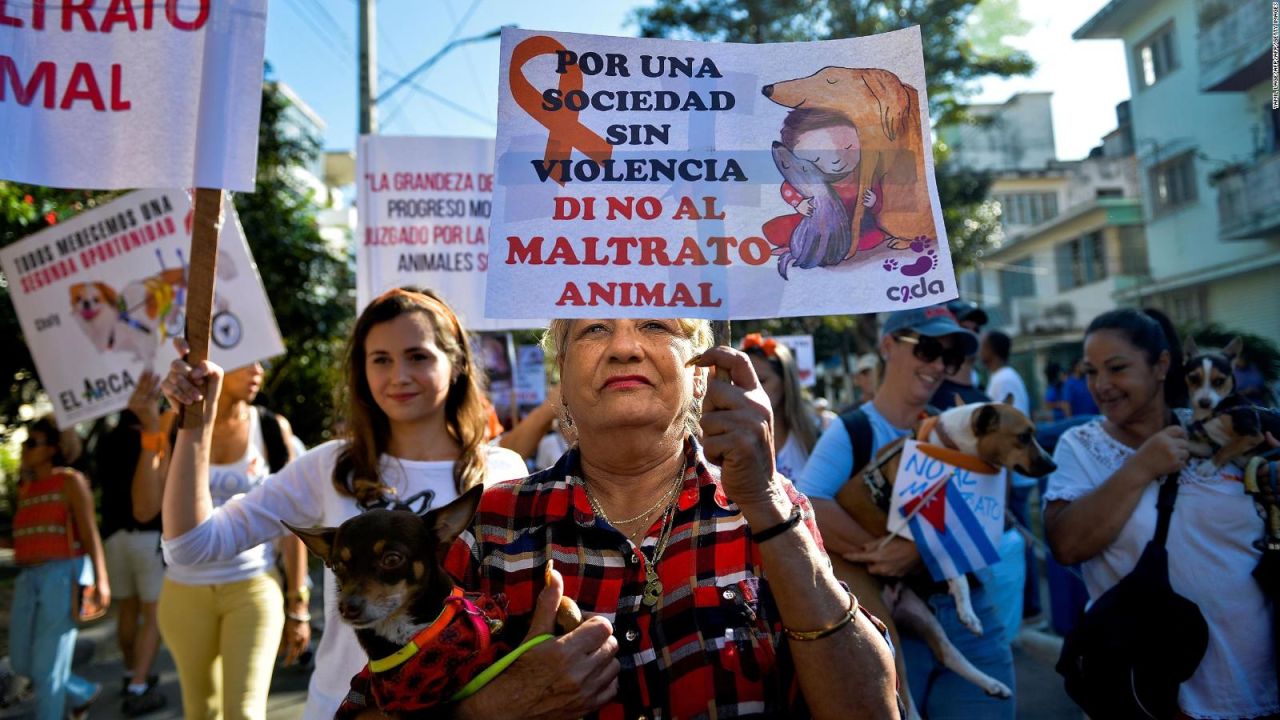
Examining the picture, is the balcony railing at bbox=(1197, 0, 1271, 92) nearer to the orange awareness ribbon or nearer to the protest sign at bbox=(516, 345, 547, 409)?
the protest sign at bbox=(516, 345, 547, 409)

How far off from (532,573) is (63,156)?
191cm

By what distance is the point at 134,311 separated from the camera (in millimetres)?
4562

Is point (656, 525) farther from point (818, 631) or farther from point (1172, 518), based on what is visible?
point (1172, 518)

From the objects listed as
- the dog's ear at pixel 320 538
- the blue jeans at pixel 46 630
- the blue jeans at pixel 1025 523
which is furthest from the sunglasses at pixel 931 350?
the blue jeans at pixel 46 630

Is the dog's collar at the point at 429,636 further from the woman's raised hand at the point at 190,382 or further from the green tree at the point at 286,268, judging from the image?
the green tree at the point at 286,268

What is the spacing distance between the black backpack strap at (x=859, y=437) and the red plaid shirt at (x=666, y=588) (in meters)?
1.78

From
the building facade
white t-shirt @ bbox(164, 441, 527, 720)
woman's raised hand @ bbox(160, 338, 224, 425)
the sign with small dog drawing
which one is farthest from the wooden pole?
the building facade

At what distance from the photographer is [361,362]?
3.26 metres

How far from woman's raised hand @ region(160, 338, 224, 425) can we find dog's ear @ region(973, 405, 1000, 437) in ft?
9.11

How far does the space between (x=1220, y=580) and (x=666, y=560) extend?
2206mm

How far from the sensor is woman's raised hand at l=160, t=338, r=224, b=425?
2.68 meters

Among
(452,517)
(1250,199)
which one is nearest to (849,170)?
(452,517)

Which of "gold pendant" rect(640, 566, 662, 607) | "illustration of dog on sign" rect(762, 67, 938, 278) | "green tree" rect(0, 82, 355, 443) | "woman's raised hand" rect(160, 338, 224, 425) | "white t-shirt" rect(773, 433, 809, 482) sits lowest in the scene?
"gold pendant" rect(640, 566, 662, 607)

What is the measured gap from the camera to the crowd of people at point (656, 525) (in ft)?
6.38
